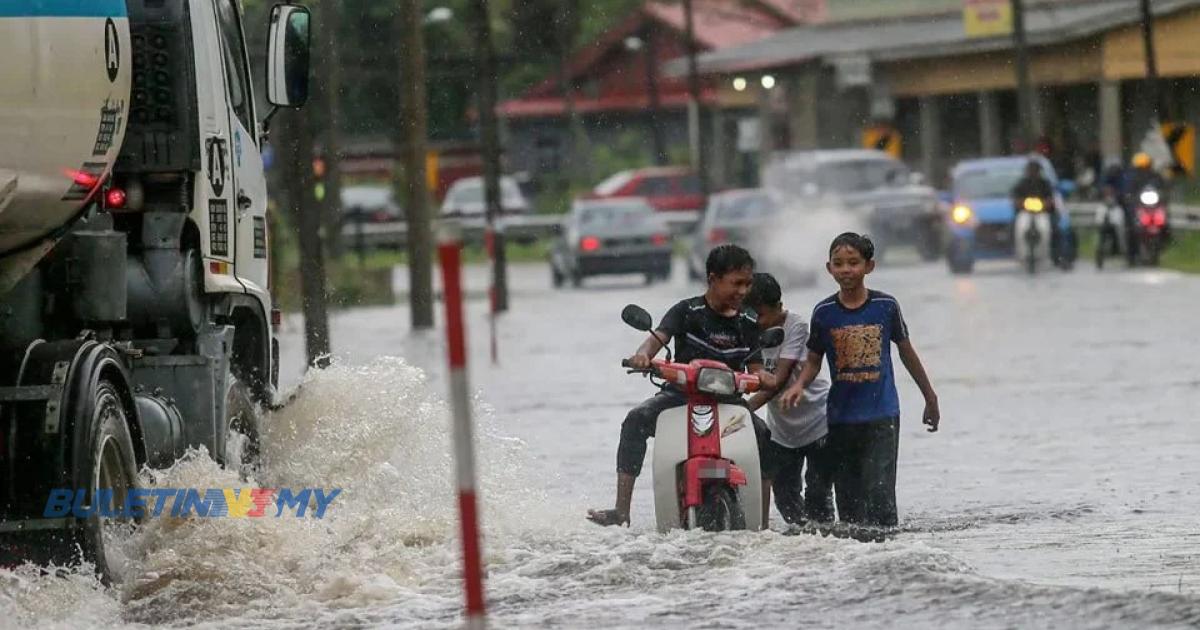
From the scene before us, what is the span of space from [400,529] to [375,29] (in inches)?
3211

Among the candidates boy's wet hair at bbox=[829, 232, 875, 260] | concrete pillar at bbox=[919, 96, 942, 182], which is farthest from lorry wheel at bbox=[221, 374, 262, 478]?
concrete pillar at bbox=[919, 96, 942, 182]

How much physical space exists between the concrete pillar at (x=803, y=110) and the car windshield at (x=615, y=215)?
23.1m

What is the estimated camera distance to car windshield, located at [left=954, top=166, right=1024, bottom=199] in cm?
4131

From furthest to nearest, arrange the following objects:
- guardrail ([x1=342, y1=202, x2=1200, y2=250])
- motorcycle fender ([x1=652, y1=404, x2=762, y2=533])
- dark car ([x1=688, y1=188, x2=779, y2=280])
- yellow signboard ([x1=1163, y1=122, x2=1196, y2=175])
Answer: guardrail ([x1=342, y1=202, x2=1200, y2=250]) → dark car ([x1=688, y1=188, x2=779, y2=280]) → yellow signboard ([x1=1163, y1=122, x2=1196, y2=175]) → motorcycle fender ([x1=652, y1=404, x2=762, y2=533])

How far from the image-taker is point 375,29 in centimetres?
9144

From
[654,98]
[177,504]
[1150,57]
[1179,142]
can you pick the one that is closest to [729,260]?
[177,504]

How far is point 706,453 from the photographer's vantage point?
34.2 ft

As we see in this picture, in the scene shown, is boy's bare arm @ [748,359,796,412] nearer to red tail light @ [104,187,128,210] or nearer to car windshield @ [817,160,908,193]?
red tail light @ [104,187,128,210]

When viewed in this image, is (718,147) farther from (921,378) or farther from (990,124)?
(921,378)

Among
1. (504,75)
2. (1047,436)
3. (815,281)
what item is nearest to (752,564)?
(1047,436)

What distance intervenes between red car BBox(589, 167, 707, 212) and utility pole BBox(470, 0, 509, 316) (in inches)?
Result: 1010

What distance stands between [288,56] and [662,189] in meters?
55.1

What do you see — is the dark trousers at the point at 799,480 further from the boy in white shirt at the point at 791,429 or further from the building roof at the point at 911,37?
the building roof at the point at 911,37

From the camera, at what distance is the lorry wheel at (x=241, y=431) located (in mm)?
11883
